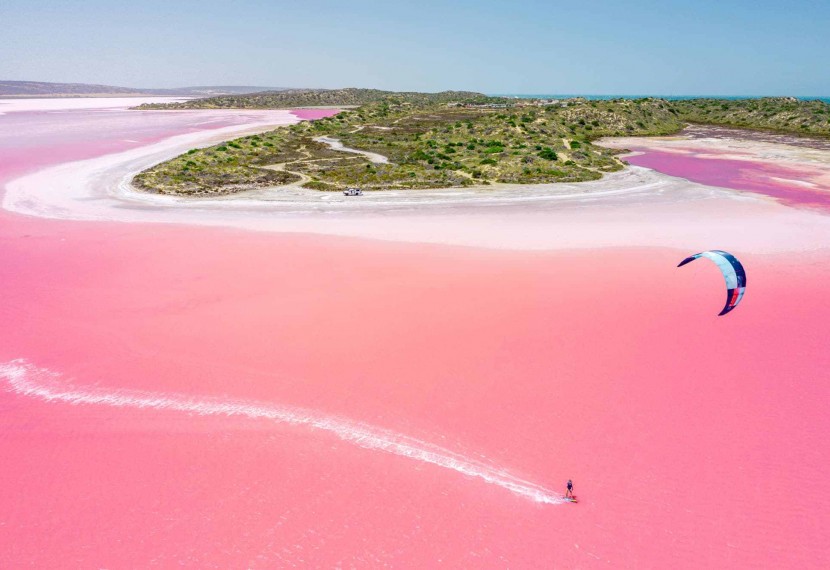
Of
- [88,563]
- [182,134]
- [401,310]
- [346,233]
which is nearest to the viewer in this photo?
[88,563]

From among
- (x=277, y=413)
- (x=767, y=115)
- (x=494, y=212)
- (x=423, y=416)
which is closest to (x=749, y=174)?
(x=494, y=212)

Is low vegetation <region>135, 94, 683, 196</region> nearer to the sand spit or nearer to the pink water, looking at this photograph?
the sand spit

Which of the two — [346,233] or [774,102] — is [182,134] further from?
[774,102]

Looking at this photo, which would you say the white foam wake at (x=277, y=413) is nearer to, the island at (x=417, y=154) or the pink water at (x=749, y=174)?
the island at (x=417, y=154)

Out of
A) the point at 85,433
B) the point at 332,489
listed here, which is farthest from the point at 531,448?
the point at 85,433

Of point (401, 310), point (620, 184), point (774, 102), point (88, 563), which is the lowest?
point (88, 563)

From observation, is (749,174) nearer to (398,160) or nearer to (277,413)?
(398,160)

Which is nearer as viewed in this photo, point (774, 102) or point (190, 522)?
point (190, 522)
